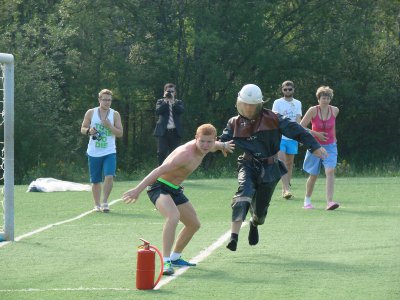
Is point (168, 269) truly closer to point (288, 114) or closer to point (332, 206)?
point (332, 206)

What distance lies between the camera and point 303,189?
66.5 feet

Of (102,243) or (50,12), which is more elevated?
(50,12)

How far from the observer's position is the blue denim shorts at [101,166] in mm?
16594

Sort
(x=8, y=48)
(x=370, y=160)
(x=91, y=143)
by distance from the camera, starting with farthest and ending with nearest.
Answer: (x=370, y=160) → (x=8, y=48) → (x=91, y=143)

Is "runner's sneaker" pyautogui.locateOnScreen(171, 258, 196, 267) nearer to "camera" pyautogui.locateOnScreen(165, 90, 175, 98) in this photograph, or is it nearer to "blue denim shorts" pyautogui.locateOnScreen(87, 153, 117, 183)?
"blue denim shorts" pyautogui.locateOnScreen(87, 153, 117, 183)

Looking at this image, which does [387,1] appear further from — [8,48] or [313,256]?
[313,256]

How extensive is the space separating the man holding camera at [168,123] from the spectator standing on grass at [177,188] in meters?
9.74

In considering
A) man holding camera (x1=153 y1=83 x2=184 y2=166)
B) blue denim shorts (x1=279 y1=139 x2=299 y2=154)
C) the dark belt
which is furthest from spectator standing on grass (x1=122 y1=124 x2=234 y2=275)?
man holding camera (x1=153 y1=83 x2=184 y2=166)

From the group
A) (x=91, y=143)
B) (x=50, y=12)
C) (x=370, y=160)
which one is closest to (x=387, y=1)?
(x=370, y=160)

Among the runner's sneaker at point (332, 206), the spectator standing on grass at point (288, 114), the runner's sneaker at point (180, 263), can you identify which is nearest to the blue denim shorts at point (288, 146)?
the spectator standing on grass at point (288, 114)

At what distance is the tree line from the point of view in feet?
129

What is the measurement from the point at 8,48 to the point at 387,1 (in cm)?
→ 1529

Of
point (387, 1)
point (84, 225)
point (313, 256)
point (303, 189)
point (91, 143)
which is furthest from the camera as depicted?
point (387, 1)

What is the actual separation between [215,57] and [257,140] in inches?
1133
